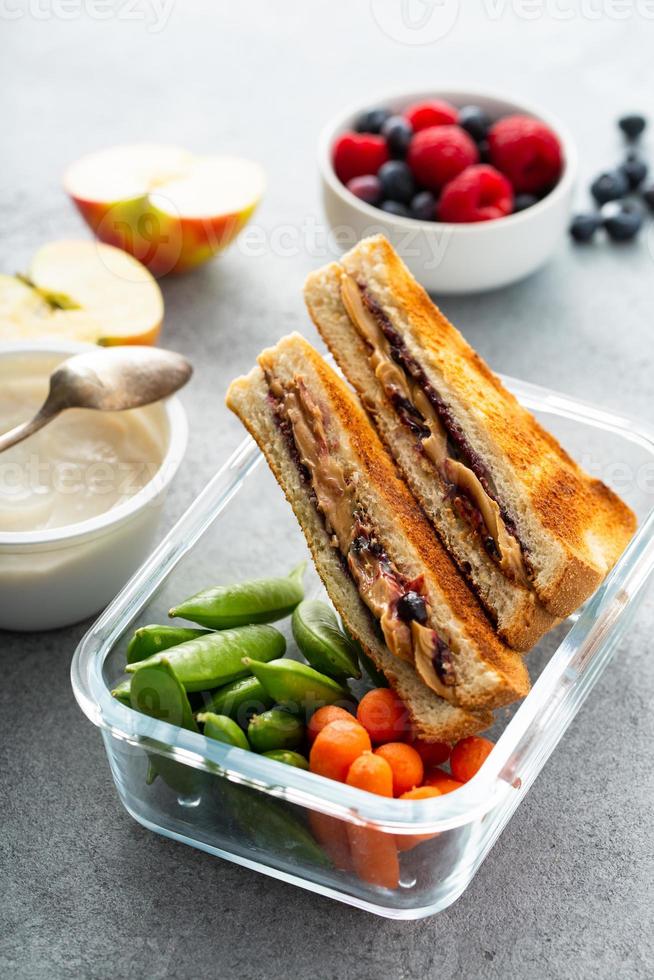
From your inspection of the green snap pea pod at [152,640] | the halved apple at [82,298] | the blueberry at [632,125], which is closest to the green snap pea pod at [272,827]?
the green snap pea pod at [152,640]

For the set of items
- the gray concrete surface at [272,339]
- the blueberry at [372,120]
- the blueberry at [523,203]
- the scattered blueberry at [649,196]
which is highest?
the blueberry at [372,120]

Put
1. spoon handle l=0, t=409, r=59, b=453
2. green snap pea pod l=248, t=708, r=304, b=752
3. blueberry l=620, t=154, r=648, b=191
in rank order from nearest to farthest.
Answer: green snap pea pod l=248, t=708, r=304, b=752 < spoon handle l=0, t=409, r=59, b=453 < blueberry l=620, t=154, r=648, b=191

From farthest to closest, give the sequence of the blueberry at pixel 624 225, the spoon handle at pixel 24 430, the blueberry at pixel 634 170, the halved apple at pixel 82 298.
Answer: the blueberry at pixel 634 170 < the blueberry at pixel 624 225 < the halved apple at pixel 82 298 < the spoon handle at pixel 24 430

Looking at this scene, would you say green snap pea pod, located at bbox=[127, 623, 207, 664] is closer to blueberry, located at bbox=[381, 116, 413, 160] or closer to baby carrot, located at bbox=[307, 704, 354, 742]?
baby carrot, located at bbox=[307, 704, 354, 742]

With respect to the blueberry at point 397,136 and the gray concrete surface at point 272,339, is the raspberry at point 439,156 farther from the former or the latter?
the gray concrete surface at point 272,339

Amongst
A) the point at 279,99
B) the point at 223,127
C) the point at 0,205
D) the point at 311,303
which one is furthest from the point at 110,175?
the point at 311,303

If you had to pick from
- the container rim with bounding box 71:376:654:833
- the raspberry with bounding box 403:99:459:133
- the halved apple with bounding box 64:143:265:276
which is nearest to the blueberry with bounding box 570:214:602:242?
the raspberry with bounding box 403:99:459:133
